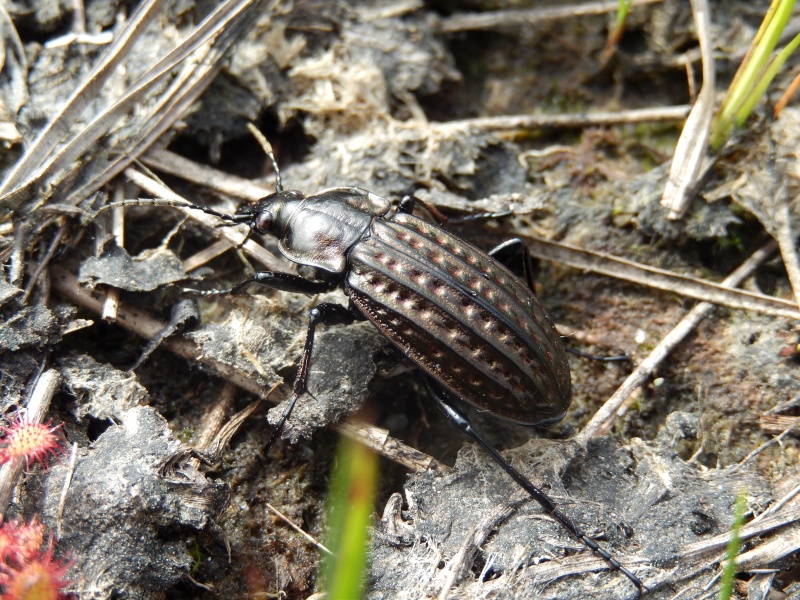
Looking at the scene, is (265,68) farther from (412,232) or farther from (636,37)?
(636,37)

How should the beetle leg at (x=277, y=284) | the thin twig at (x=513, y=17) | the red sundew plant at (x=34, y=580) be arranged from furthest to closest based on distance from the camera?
1. the thin twig at (x=513, y=17)
2. the beetle leg at (x=277, y=284)
3. the red sundew plant at (x=34, y=580)

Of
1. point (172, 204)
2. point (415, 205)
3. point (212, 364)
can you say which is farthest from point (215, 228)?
point (415, 205)

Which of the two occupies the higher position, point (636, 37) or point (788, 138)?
point (636, 37)

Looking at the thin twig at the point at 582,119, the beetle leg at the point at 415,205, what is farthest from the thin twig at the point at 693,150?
the beetle leg at the point at 415,205

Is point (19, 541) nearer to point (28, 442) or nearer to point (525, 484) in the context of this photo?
point (28, 442)

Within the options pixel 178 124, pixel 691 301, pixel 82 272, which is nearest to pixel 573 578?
pixel 691 301

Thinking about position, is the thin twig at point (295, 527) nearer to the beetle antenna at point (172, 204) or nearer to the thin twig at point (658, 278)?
the beetle antenna at point (172, 204)

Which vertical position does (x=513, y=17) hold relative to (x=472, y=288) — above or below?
above

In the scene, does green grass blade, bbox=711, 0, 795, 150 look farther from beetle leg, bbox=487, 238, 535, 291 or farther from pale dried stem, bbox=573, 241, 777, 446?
beetle leg, bbox=487, 238, 535, 291
